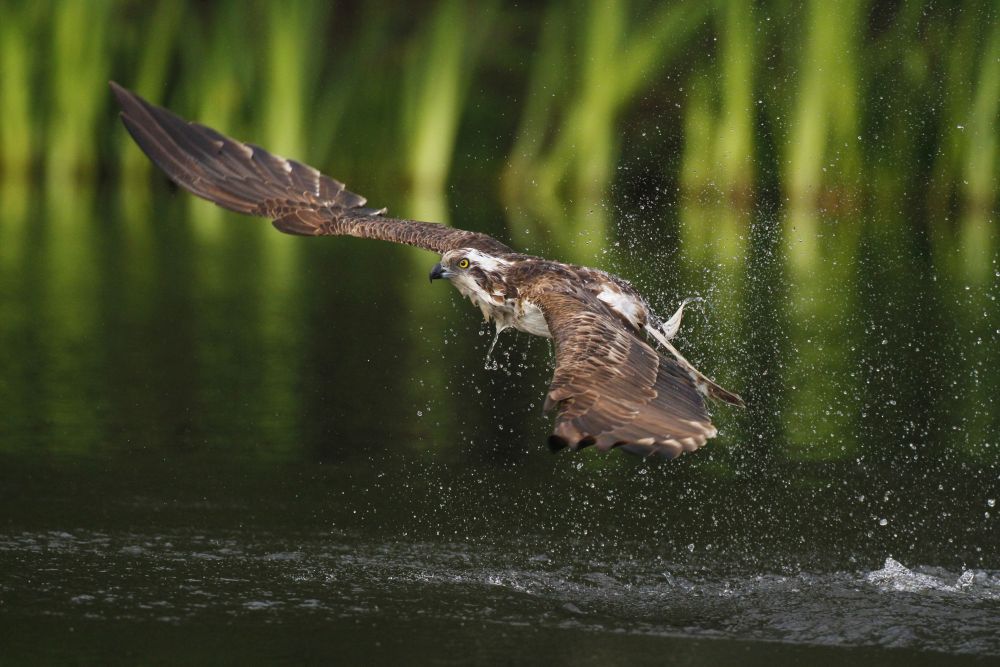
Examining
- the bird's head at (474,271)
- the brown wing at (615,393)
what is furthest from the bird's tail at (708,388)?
the bird's head at (474,271)

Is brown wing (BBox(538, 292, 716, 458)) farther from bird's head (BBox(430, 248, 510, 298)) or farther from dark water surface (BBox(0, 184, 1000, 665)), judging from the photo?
dark water surface (BBox(0, 184, 1000, 665))

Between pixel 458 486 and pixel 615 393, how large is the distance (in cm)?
321

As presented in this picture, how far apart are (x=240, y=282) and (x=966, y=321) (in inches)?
290

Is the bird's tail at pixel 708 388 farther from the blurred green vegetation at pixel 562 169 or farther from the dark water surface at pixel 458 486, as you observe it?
the blurred green vegetation at pixel 562 169

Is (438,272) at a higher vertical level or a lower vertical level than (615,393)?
higher

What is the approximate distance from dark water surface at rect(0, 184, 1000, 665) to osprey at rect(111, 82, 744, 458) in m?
1.09

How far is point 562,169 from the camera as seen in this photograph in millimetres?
26516

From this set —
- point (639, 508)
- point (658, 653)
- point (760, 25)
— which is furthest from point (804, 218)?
point (658, 653)

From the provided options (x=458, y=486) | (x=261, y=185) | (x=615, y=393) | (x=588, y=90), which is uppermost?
(x=588, y=90)

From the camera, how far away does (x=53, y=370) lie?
1377cm

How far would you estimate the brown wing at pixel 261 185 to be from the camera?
1080 cm

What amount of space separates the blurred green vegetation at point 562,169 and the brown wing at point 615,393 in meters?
5.19

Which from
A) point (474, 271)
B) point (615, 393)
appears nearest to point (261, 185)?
→ point (474, 271)

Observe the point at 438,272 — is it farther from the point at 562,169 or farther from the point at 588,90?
the point at 562,169
